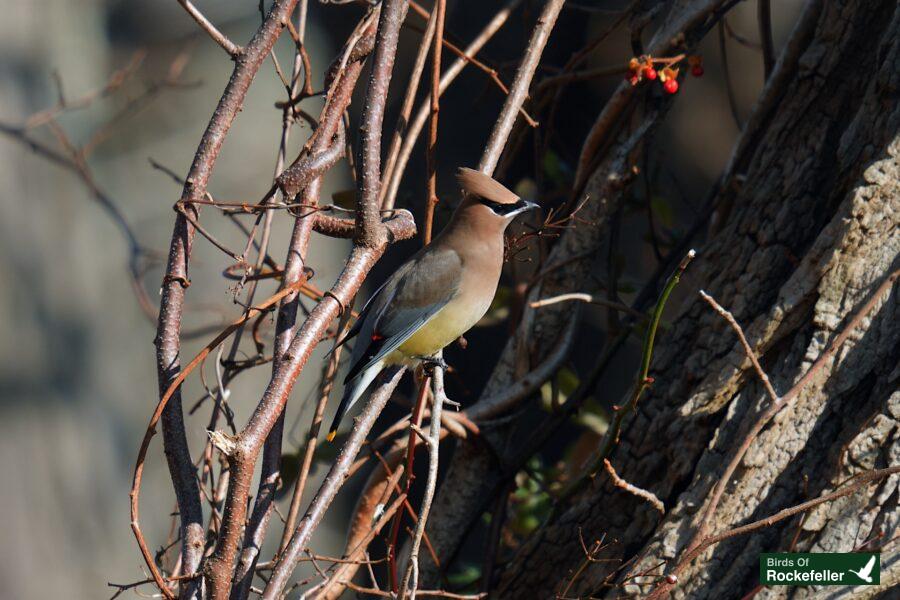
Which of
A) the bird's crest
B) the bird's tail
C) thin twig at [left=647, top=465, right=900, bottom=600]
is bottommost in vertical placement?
thin twig at [left=647, top=465, right=900, bottom=600]

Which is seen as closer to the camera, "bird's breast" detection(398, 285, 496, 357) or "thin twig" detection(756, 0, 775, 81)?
"bird's breast" detection(398, 285, 496, 357)

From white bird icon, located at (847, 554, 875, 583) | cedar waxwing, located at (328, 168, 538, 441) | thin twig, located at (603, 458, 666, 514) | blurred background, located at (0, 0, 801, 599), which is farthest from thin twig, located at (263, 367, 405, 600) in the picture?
blurred background, located at (0, 0, 801, 599)

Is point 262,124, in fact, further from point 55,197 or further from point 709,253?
point 709,253

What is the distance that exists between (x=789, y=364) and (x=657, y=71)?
90 centimetres

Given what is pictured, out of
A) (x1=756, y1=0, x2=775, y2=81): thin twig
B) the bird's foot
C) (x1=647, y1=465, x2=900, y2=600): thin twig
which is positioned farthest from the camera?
(x1=756, y1=0, x2=775, y2=81): thin twig

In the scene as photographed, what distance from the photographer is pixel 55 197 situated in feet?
10.1

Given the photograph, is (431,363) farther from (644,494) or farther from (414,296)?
(644,494)

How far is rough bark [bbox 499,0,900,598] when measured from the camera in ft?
6.38

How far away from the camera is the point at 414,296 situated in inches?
85.0

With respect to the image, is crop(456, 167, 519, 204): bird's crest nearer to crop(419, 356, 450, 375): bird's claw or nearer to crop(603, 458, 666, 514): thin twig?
crop(419, 356, 450, 375): bird's claw

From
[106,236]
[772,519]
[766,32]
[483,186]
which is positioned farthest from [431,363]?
[106,236]

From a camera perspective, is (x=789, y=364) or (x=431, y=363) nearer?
(x=789, y=364)

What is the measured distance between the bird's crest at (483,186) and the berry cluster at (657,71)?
1.79 feet

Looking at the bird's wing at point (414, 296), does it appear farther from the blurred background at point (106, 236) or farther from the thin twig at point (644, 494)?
the blurred background at point (106, 236)
